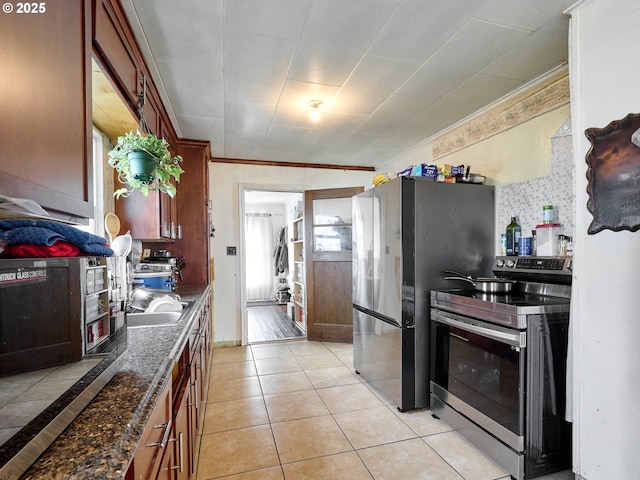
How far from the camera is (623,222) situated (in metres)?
1.40

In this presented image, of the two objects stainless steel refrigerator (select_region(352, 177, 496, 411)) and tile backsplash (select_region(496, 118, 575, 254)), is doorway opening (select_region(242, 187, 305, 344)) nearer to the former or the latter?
stainless steel refrigerator (select_region(352, 177, 496, 411))

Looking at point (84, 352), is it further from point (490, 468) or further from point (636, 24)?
point (636, 24)

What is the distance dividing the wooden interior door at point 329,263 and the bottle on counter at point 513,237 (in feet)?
6.65

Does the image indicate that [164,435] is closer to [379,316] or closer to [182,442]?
[182,442]

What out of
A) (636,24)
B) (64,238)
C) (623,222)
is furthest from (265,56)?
(623,222)

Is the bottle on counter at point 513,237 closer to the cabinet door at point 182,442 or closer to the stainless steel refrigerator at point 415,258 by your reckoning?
the stainless steel refrigerator at point 415,258

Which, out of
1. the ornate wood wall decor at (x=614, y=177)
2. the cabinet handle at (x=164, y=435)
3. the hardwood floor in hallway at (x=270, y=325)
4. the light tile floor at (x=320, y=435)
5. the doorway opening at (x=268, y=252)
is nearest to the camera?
the cabinet handle at (x=164, y=435)

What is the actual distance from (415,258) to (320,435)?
1370mm

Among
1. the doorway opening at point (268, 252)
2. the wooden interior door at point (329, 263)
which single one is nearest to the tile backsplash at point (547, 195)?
the wooden interior door at point (329, 263)

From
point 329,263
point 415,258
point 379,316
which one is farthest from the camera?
point 329,263

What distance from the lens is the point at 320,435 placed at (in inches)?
84.8

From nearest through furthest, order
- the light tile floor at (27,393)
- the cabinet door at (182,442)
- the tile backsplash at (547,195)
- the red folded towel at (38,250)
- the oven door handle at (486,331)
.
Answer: the light tile floor at (27,393)
the red folded towel at (38,250)
the cabinet door at (182,442)
the oven door handle at (486,331)
the tile backsplash at (547,195)

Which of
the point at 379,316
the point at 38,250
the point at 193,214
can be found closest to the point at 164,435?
the point at 38,250

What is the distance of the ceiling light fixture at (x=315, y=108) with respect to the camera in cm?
256
